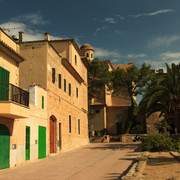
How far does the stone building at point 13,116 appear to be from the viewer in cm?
1355

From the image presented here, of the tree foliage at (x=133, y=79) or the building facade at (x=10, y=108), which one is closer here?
the building facade at (x=10, y=108)

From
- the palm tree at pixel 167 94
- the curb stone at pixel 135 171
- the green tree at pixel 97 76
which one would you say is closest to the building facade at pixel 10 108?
the curb stone at pixel 135 171

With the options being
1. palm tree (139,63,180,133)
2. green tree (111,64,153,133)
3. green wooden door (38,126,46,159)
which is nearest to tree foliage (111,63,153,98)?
green tree (111,64,153,133)

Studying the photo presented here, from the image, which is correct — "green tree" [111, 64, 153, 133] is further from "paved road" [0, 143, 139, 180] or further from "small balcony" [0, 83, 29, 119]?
"small balcony" [0, 83, 29, 119]

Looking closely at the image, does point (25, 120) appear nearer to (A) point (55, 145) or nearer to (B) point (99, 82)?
(A) point (55, 145)

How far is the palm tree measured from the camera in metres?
22.8

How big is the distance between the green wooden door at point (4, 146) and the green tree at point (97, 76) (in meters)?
29.8

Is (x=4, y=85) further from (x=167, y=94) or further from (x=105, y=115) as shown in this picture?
(x=105, y=115)

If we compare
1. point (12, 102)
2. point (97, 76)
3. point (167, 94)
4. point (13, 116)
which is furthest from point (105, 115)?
point (12, 102)

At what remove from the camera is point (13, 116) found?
14.1 metres

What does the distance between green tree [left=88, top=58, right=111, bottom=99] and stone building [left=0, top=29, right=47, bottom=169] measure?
25.8 m

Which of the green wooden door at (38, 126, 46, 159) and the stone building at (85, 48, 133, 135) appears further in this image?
the stone building at (85, 48, 133, 135)

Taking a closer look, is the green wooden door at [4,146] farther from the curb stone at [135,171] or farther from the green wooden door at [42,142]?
the curb stone at [135,171]

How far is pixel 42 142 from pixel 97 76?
26.2 meters
